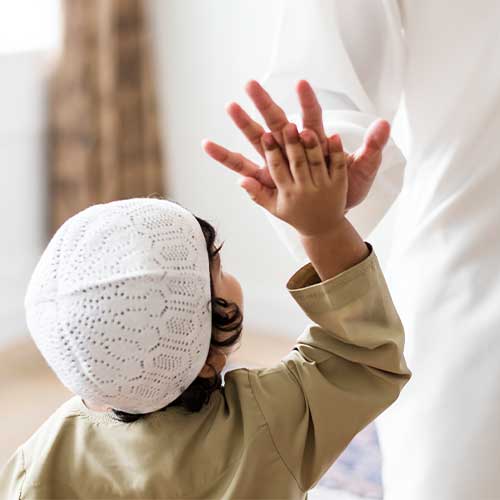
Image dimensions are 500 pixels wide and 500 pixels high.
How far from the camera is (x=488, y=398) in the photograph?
1.05m

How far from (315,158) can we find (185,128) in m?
2.08

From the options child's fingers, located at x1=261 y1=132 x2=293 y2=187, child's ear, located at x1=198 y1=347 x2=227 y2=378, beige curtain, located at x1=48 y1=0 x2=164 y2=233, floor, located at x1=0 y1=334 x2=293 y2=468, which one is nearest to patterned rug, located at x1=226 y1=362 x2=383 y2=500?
child's ear, located at x1=198 y1=347 x2=227 y2=378

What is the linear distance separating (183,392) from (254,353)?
1705 mm

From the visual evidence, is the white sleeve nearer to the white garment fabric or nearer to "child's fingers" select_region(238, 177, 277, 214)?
the white garment fabric

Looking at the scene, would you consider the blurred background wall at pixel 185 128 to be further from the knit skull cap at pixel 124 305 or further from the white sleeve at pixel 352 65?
the knit skull cap at pixel 124 305

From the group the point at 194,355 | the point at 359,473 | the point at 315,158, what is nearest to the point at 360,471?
the point at 359,473

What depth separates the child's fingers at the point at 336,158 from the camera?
0.83 m

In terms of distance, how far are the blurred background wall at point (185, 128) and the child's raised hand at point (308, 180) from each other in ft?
5.69

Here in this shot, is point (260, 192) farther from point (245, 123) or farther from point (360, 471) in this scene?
point (360, 471)

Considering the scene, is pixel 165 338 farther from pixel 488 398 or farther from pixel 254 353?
pixel 254 353

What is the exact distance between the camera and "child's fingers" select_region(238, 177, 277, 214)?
88 cm

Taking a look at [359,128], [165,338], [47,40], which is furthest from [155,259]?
[47,40]

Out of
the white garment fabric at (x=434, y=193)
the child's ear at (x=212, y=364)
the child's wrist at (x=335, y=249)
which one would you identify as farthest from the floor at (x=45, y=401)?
the child's wrist at (x=335, y=249)

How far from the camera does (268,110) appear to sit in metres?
0.84
